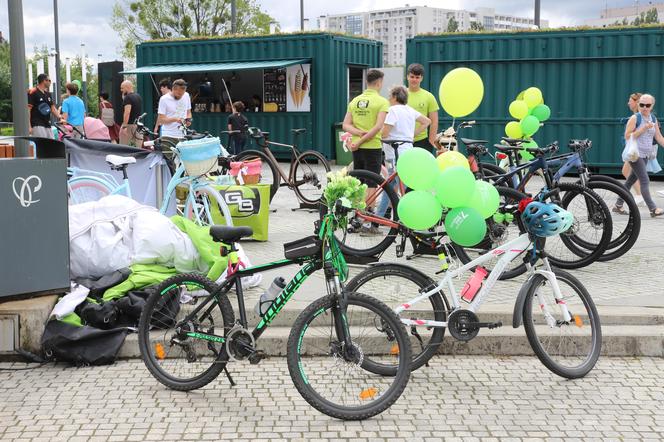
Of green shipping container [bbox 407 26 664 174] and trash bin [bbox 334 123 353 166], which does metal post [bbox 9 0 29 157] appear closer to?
green shipping container [bbox 407 26 664 174]

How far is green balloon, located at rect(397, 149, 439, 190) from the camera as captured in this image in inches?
222

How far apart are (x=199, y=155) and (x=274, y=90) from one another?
14.5 m

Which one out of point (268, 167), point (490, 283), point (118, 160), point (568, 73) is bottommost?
point (490, 283)

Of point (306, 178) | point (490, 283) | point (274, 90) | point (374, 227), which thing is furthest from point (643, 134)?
point (274, 90)

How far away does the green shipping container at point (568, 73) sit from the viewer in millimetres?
16328

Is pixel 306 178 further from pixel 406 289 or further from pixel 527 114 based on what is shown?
pixel 406 289

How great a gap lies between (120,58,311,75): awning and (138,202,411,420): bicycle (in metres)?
15.6

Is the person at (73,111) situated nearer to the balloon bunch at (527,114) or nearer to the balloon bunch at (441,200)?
the balloon bunch at (527,114)

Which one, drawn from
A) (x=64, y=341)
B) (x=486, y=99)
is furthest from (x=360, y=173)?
(x=486, y=99)

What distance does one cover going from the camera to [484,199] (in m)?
5.82

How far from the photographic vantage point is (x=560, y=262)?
756 cm

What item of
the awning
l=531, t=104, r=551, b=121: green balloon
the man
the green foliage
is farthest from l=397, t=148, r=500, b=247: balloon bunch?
the awning

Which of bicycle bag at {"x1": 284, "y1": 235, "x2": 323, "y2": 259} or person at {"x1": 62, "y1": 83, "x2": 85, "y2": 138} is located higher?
person at {"x1": 62, "y1": 83, "x2": 85, "y2": 138}

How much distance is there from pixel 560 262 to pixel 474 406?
3.19 meters
